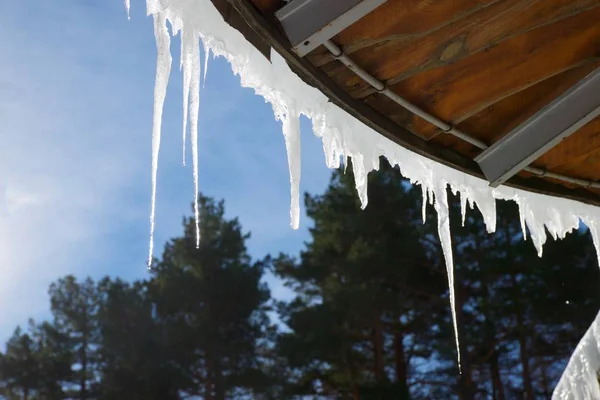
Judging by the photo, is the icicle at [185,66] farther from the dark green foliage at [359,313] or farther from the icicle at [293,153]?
the dark green foliage at [359,313]

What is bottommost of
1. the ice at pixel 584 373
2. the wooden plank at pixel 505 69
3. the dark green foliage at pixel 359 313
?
the ice at pixel 584 373

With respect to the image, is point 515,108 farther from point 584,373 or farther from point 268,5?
point 584,373

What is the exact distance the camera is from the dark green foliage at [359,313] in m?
13.9

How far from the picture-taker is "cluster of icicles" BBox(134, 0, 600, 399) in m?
1.49

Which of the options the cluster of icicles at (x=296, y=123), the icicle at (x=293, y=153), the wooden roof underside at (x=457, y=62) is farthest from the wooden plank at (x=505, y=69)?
the icicle at (x=293, y=153)

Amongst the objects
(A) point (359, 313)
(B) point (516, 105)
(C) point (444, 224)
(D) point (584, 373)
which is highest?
(A) point (359, 313)

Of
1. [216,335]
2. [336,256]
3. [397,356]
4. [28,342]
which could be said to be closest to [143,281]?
[216,335]

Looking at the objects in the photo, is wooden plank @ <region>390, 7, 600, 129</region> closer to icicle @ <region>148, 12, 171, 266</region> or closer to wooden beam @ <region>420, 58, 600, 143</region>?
wooden beam @ <region>420, 58, 600, 143</region>

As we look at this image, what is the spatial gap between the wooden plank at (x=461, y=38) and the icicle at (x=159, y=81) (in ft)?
1.49

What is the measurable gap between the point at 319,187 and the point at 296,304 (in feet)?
10.2

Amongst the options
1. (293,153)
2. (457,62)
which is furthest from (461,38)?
(293,153)

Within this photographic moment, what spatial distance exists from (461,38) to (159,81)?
79 cm

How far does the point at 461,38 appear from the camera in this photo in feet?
5.36

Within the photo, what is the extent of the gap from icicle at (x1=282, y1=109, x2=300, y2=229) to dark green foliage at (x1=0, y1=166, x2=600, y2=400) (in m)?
11.7
